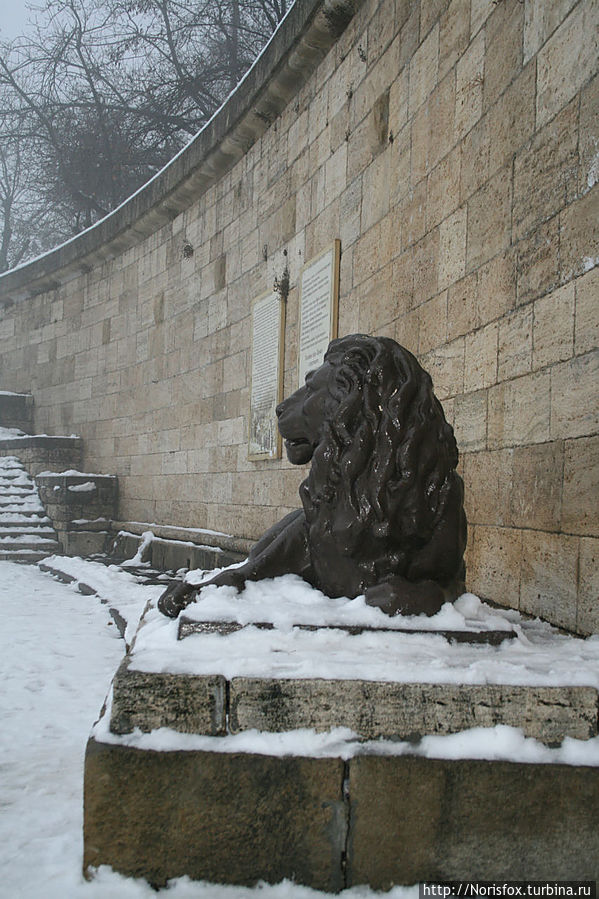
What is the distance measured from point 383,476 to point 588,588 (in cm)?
104

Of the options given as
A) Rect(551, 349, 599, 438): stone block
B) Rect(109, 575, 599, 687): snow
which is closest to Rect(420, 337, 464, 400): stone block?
Rect(551, 349, 599, 438): stone block

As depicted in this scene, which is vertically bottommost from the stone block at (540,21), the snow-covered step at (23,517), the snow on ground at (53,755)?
the snow on ground at (53,755)

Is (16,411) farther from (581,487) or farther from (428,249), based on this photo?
(581,487)

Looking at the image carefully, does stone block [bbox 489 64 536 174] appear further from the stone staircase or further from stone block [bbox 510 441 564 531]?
the stone staircase

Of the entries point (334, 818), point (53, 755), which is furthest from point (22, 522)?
point (334, 818)

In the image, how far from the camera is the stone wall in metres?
2.81

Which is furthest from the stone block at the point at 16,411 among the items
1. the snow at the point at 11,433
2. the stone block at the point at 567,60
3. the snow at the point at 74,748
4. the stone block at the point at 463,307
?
the stone block at the point at 567,60

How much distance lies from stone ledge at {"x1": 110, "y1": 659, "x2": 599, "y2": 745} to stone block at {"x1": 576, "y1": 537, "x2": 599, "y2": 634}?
0.92m

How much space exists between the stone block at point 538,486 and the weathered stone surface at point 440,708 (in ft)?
4.17

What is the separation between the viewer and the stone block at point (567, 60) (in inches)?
106

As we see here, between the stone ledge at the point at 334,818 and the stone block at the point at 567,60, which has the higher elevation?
the stone block at the point at 567,60

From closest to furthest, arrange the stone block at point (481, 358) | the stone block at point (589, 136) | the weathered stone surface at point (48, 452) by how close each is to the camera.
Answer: the stone block at point (589, 136) < the stone block at point (481, 358) < the weathered stone surface at point (48, 452)

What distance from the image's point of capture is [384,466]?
6.73ft

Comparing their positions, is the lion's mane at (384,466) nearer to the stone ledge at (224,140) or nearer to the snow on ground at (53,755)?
the snow on ground at (53,755)
